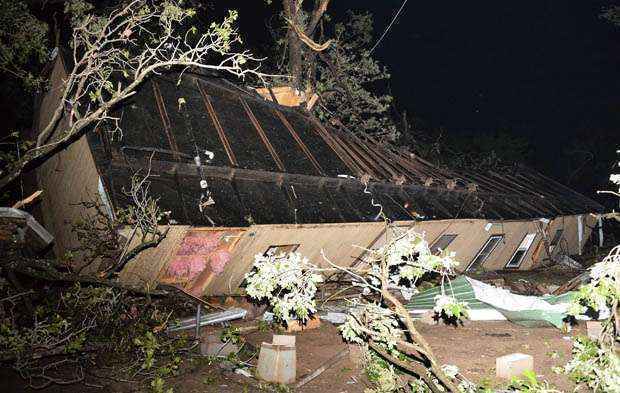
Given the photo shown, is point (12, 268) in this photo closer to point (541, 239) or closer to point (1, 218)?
point (1, 218)

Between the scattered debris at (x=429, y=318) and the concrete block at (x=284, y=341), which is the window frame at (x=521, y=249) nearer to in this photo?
the scattered debris at (x=429, y=318)

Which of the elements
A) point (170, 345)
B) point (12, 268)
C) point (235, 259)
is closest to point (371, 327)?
point (170, 345)

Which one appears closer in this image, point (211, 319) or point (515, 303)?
point (211, 319)

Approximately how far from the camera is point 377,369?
6.83 m

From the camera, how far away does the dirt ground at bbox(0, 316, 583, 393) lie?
620 centimetres

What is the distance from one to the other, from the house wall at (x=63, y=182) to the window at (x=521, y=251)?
1453 cm

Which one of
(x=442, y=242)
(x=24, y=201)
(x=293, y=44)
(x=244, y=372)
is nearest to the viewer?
(x=244, y=372)

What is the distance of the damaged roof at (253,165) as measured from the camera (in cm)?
795

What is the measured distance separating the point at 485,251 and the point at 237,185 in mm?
9792

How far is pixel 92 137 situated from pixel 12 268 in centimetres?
252

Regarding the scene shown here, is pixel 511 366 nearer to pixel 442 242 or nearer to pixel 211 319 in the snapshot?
pixel 211 319

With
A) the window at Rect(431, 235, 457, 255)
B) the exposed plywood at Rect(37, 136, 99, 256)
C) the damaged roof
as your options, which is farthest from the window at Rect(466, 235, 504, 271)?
the exposed plywood at Rect(37, 136, 99, 256)

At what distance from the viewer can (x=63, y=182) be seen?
8.91 m

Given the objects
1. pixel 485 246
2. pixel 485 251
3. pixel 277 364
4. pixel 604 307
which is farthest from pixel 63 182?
pixel 485 251
